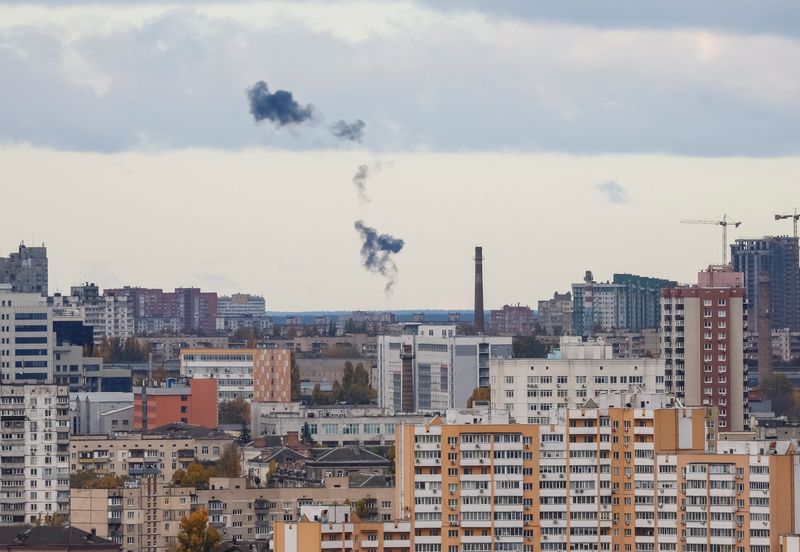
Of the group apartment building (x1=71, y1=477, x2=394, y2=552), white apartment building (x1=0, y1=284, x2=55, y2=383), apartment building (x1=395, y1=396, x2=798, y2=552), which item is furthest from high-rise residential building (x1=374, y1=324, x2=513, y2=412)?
apartment building (x1=395, y1=396, x2=798, y2=552)

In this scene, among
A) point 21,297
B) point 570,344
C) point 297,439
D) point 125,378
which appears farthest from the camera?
point 125,378

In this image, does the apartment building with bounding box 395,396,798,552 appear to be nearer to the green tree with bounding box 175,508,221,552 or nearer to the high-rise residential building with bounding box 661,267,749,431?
the green tree with bounding box 175,508,221,552

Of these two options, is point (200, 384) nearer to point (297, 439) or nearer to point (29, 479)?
point (297, 439)

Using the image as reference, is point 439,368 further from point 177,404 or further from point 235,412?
point 177,404

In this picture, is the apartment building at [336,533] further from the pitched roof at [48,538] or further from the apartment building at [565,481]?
the pitched roof at [48,538]

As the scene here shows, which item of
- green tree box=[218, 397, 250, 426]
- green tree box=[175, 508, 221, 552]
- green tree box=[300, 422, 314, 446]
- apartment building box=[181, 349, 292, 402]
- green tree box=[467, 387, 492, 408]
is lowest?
green tree box=[175, 508, 221, 552]

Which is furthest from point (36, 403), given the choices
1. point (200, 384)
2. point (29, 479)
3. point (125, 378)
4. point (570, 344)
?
point (125, 378)

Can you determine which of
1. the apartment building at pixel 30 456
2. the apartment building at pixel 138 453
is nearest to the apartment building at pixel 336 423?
the apartment building at pixel 138 453
